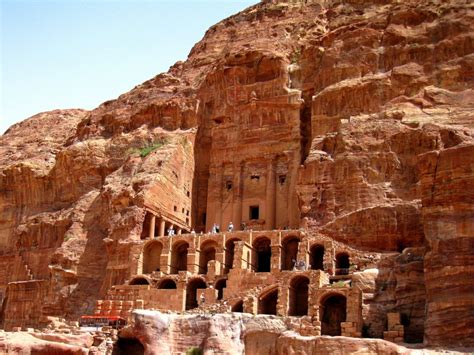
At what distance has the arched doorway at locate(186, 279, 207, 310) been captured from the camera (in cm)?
5162

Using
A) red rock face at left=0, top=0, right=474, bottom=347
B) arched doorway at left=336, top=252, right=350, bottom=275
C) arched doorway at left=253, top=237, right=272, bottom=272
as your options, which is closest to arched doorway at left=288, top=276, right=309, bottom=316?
arched doorway at left=336, top=252, right=350, bottom=275

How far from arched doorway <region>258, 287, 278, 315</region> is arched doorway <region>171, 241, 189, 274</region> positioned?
10331 millimetres

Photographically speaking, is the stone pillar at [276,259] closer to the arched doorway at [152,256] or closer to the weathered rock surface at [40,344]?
the arched doorway at [152,256]

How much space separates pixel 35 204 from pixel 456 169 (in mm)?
46289

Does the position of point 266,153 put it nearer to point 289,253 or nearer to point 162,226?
point 162,226

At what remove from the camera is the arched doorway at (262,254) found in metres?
54.8

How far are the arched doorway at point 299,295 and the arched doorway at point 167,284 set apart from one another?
10.3 m

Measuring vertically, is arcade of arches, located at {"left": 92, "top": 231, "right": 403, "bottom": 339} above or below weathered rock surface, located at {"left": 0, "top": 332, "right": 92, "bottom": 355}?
above

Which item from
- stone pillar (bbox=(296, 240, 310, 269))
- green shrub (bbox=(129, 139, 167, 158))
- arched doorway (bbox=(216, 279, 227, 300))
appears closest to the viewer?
stone pillar (bbox=(296, 240, 310, 269))

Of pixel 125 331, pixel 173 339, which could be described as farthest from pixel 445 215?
pixel 125 331

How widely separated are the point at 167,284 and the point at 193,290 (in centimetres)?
231

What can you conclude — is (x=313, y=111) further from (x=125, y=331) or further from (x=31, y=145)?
(x=31, y=145)

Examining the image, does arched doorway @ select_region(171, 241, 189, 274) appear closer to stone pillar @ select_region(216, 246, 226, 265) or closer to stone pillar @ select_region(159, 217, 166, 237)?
stone pillar @ select_region(159, 217, 166, 237)

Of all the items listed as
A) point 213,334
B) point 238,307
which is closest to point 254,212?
point 238,307
